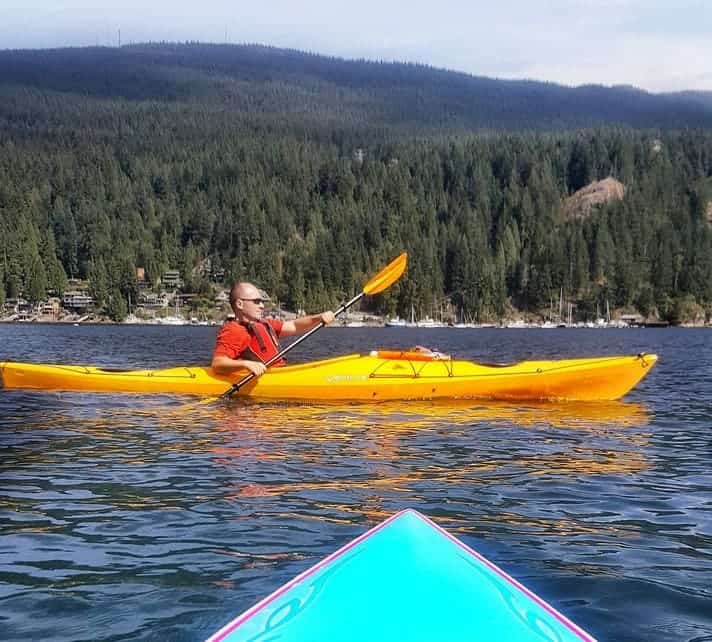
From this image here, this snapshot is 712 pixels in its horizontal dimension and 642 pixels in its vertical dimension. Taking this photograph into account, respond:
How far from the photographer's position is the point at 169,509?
699 centimetres

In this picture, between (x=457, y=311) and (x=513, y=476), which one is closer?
(x=513, y=476)

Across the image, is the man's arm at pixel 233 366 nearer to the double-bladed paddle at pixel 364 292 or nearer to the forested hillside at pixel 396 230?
the double-bladed paddle at pixel 364 292

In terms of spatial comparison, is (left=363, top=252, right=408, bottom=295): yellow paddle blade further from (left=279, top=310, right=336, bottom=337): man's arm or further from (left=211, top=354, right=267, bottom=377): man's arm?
(left=211, top=354, right=267, bottom=377): man's arm

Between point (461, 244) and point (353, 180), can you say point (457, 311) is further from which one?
point (353, 180)

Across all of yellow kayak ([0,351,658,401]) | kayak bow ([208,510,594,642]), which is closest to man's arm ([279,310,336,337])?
yellow kayak ([0,351,658,401])

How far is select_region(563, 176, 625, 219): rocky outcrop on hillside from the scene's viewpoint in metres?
179

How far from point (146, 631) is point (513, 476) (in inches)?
181

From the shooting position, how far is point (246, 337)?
14.1 meters

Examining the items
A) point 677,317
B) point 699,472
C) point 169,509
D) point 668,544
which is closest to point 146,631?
point 169,509

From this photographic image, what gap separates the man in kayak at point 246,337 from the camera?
45.5 ft

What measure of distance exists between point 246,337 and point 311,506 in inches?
287

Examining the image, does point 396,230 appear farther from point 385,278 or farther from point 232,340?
point 232,340

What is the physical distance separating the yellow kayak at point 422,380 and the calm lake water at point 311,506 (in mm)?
1307

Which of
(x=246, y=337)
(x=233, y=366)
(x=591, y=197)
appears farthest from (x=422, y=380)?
(x=591, y=197)
